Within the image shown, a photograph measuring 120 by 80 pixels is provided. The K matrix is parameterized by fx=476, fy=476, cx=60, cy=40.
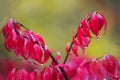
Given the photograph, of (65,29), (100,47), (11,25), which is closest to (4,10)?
(65,29)

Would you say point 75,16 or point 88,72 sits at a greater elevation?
point 88,72

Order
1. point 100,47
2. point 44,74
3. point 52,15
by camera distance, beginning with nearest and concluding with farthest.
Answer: point 44,74
point 100,47
point 52,15

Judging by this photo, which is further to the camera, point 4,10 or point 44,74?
point 4,10

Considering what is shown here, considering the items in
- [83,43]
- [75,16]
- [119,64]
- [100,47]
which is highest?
[83,43]

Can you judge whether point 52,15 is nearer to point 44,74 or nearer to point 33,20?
point 33,20

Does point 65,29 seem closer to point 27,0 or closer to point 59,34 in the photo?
point 59,34

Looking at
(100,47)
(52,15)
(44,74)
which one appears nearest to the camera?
(44,74)
